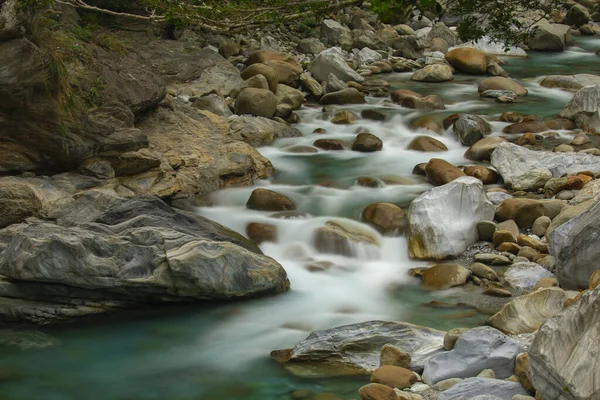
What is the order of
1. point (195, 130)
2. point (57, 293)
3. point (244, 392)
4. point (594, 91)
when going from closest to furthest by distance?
point (244, 392), point (57, 293), point (195, 130), point (594, 91)

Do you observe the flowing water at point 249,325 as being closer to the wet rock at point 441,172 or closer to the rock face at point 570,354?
the wet rock at point 441,172

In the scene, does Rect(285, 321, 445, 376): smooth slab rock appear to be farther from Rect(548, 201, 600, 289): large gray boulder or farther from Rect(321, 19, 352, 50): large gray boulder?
Rect(321, 19, 352, 50): large gray boulder

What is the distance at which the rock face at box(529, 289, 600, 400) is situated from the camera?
391 centimetres

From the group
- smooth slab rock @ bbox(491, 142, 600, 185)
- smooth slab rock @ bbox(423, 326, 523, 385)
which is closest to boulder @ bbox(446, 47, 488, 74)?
smooth slab rock @ bbox(491, 142, 600, 185)

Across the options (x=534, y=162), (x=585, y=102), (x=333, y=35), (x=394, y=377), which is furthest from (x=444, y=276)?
(x=333, y=35)

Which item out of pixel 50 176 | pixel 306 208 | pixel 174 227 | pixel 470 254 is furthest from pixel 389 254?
pixel 50 176

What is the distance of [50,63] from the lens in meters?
8.47

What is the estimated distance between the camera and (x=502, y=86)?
15688 mm

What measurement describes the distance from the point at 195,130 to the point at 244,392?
240 inches

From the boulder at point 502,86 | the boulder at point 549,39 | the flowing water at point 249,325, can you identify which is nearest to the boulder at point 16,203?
the flowing water at point 249,325

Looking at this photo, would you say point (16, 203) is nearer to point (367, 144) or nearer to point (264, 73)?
point (367, 144)

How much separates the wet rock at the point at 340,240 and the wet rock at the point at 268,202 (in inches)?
33.3

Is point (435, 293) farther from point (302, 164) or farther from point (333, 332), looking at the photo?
point (302, 164)

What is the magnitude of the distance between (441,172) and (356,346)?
189 inches
